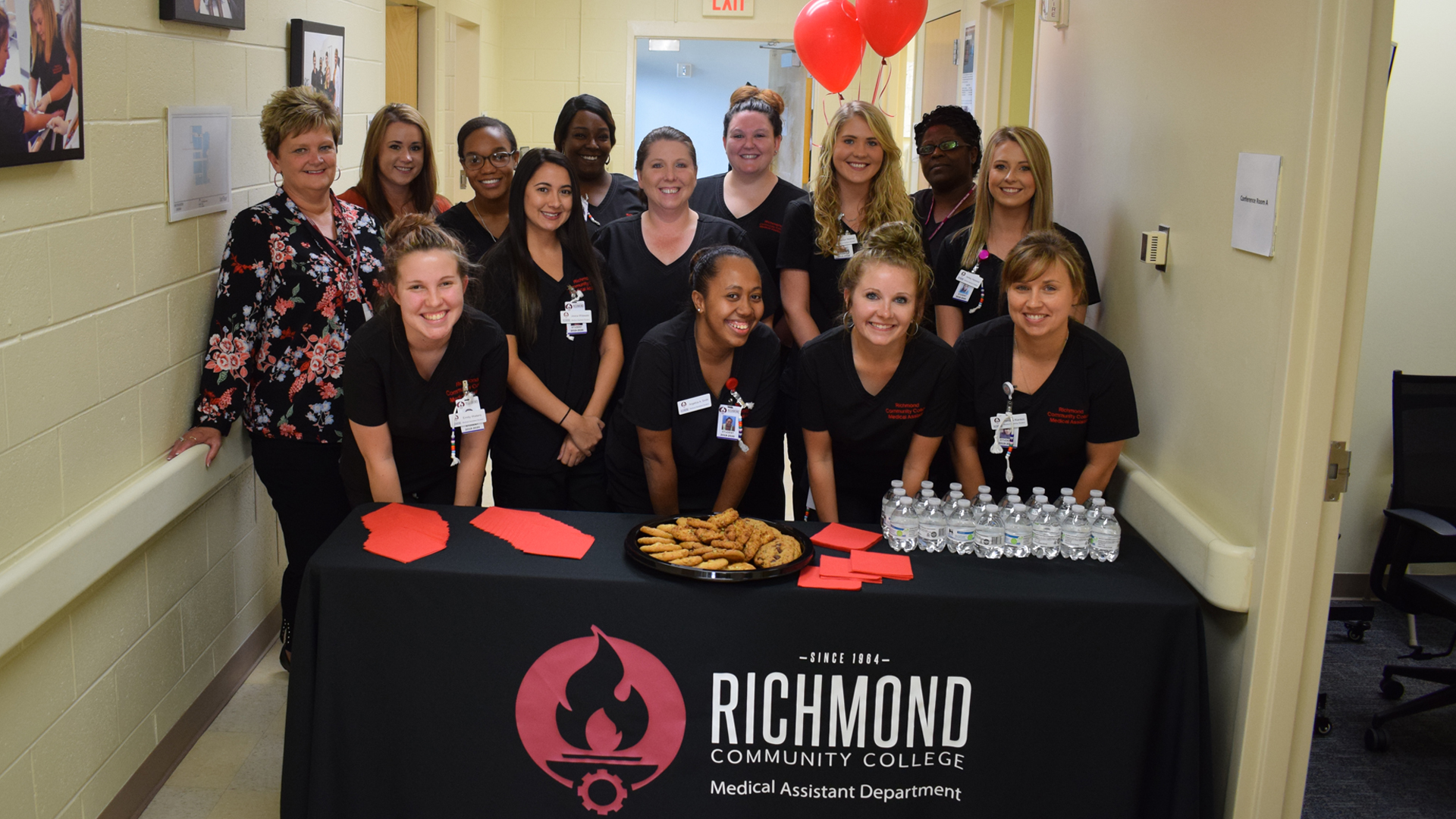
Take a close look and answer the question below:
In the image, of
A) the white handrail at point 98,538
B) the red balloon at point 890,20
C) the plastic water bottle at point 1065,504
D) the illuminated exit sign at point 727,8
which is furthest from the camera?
the illuminated exit sign at point 727,8

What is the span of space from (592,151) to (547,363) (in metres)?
1.11

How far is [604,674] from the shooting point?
235 cm

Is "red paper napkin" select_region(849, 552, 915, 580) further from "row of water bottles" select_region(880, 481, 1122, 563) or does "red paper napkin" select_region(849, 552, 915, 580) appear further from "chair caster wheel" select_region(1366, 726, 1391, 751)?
"chair caster wheel" select_region(1366, 726, 1391, 751)

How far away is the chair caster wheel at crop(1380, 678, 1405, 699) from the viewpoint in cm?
347

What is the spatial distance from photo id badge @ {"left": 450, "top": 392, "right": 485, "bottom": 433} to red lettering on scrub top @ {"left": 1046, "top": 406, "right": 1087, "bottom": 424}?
138cm

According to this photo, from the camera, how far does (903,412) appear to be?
279 centimetres

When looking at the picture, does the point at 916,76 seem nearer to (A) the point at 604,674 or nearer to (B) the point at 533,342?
(B) the point at 533,342

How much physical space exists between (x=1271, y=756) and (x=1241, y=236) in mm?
1064

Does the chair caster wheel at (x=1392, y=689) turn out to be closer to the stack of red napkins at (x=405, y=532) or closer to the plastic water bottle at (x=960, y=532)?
the plastic water bottle at (x=960, y=532)

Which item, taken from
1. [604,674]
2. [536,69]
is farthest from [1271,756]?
[536,69]

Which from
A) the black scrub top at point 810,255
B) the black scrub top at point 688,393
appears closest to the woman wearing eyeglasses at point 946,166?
the black scrub top at point 810,255

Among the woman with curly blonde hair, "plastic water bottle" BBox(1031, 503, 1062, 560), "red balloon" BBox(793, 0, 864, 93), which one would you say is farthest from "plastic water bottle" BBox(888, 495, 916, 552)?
"red balloon" BBox(793, 0, 864, 93)

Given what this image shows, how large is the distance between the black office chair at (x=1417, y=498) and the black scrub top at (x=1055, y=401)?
1.12m

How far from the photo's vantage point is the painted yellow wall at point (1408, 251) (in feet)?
13.0
